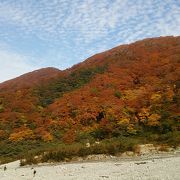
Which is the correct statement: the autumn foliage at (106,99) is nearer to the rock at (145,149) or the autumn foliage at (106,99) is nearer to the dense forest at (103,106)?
the dense forest at (103,106)

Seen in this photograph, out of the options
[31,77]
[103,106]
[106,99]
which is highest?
[31,77]

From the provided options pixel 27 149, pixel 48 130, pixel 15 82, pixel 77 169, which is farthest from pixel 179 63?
pixel 15 82

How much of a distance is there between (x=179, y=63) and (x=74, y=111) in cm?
1766

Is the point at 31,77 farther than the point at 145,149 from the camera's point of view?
Yes

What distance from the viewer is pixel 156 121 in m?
49.8

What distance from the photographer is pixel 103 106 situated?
5878 cm

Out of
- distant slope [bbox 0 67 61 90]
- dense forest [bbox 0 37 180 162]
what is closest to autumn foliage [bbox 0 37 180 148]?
dense forest [bbox 0 37 180 162]

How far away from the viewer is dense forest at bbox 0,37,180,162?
49281 millimetres

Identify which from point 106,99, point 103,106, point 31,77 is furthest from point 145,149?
point 31,77

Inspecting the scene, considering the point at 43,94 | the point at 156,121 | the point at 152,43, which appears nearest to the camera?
the point at 156,121

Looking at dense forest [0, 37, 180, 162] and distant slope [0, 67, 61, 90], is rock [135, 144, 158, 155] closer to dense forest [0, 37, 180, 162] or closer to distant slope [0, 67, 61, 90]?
dense forest [0, 37, 180, 162]

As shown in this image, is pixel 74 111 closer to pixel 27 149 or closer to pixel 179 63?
pixel 27 149

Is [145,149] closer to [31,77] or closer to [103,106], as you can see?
[103,106]

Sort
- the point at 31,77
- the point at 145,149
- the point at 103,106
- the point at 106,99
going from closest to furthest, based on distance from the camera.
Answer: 1. the point at 145,149
2. the point at 103,106
3. the point at 106,99
4. the point at 31,77
